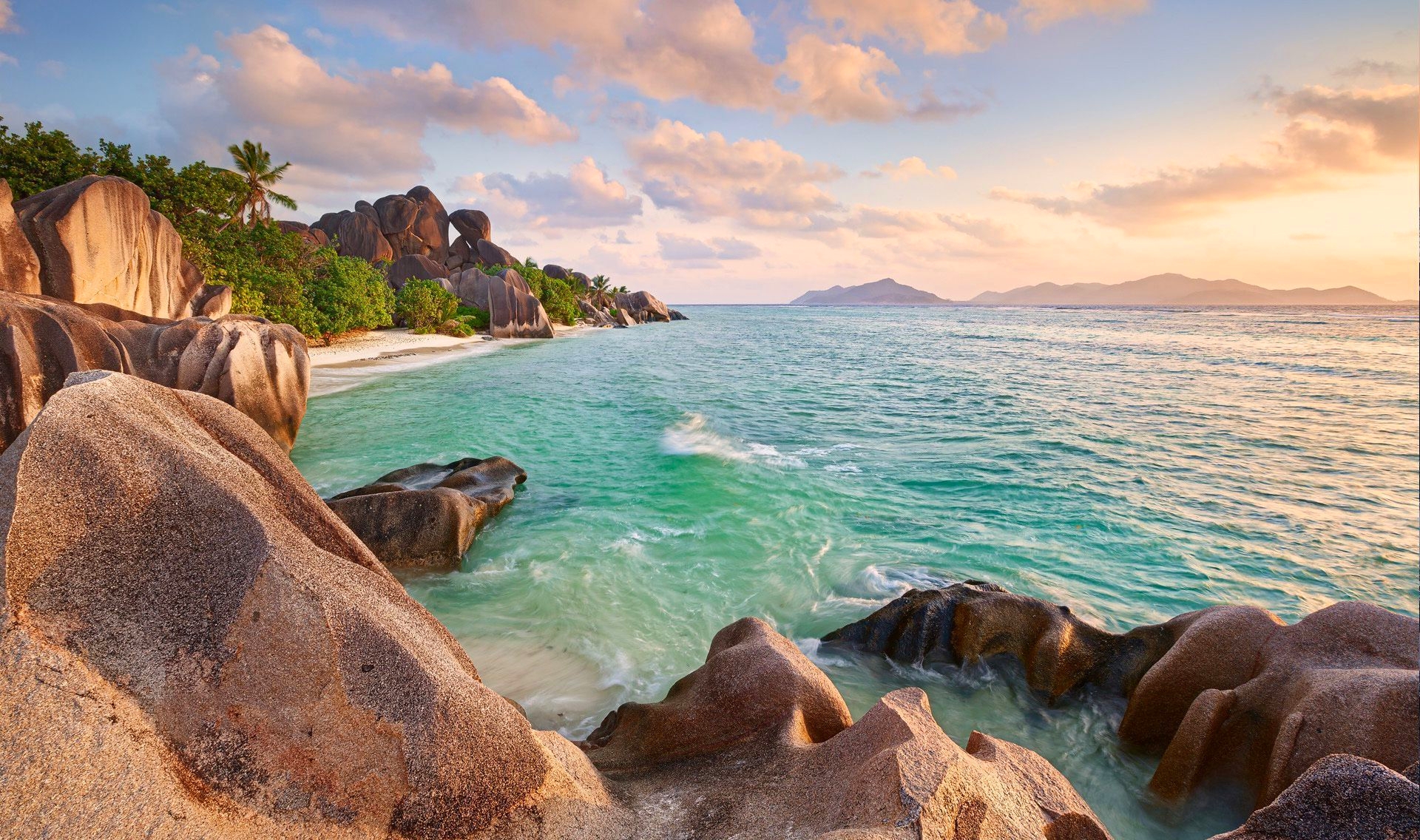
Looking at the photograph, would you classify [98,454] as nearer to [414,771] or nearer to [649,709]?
[414,771]

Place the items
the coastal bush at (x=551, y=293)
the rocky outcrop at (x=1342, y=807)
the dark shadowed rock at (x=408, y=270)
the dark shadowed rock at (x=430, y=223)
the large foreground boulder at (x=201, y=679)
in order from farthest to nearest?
the dark shadowed rock at (x=430, y=223)
the coastal bush at (x=551, y=293)
the dark shadowed rock at (x=408, y=270)
the large foreground boulder at (x=201, y=679)
the rocky outcrop at (x=1342, y=807)

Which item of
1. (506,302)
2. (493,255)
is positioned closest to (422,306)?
(506,302)

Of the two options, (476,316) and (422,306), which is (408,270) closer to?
(476,316)

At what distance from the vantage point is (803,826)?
10.9 feet

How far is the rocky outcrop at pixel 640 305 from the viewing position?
94562 millimetres

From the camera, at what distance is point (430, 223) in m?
70.2

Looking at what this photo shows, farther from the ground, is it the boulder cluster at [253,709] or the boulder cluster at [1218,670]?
the boulder cluster at [253,709]

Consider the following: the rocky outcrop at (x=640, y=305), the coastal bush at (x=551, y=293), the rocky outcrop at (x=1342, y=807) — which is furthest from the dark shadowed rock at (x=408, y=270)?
the rocky outcrop at (x=1342, y=807)

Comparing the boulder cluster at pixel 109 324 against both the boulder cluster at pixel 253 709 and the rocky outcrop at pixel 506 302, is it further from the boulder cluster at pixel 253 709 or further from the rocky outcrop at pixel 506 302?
the rocky outcrop at pixel 506 302

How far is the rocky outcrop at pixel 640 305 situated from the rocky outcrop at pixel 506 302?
122 feet

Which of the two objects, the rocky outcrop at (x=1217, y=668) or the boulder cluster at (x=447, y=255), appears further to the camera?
the boulder cluster at (x=447, y=255)

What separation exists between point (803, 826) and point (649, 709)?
2089 mm

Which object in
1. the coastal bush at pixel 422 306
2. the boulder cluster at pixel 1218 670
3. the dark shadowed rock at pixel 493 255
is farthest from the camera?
the dark shadowed rock at pixel 493 255

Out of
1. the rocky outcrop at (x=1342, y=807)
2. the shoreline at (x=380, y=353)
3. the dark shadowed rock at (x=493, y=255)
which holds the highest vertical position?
the dark shadowed rock at (x=493, y=255)
